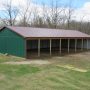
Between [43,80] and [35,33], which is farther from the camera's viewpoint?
[35,33]

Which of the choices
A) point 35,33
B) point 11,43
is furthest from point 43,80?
point 35,33

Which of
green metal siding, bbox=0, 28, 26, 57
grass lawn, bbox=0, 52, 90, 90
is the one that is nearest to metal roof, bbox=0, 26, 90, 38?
green metal siding, bbox=0, 28, 26, 57

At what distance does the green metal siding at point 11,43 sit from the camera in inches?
824

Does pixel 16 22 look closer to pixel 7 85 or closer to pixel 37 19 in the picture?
pixel 37 19

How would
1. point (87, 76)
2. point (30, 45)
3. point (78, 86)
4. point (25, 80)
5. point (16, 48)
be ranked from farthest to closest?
point (30, 45), point (16, 48), point (87, 76), point (25, 80), point (78, 86)

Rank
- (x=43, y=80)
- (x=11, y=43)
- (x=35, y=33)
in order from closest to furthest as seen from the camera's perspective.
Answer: (x=43, y=80)
(x=11, y=43)
(x=35, y=33)

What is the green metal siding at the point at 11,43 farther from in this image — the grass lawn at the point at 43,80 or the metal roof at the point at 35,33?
the grass lawn at the point at 43,80

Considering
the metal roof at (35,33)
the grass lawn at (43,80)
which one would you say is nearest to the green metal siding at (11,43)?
the metal roof at (35,33)

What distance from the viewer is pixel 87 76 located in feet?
42.0

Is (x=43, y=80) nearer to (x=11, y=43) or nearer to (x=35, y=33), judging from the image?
(x=11, y=43)

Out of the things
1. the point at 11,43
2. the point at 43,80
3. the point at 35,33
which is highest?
the point at 35,33

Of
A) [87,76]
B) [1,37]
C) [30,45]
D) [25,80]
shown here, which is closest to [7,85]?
[25,80]

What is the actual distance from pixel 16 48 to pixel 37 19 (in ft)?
103

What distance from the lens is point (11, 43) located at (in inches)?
876
